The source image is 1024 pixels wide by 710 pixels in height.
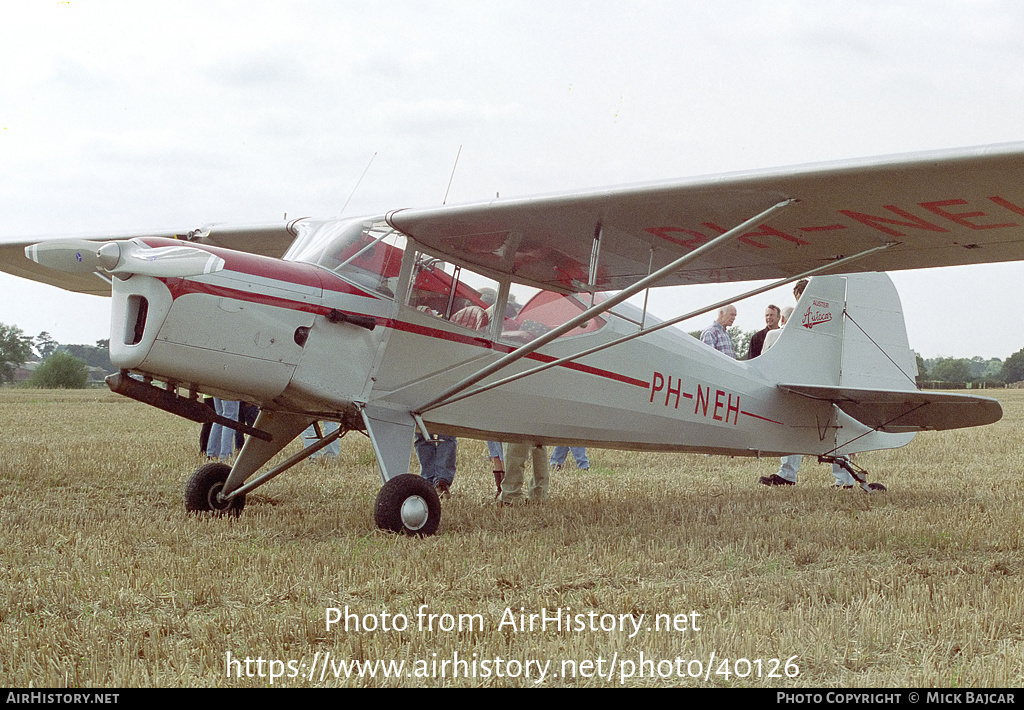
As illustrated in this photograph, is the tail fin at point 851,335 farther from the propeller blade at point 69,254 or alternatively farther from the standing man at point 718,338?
the propeller blade at point 69,254

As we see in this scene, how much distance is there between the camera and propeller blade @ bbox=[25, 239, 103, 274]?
500 centimetres

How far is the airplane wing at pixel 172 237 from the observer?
7727 millimetres

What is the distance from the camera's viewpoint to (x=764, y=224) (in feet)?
17.8

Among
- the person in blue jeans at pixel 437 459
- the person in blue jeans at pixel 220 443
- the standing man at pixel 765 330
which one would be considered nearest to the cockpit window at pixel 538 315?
the person in blue jeans at pixel 437 459

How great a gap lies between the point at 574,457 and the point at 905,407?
3888mm

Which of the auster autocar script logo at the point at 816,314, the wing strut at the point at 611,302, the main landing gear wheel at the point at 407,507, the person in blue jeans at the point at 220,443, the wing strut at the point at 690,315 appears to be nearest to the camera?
the wing strut at the point at 611,302

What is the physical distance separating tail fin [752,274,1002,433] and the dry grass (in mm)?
800

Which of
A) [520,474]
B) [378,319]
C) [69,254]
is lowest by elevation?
[520,474]

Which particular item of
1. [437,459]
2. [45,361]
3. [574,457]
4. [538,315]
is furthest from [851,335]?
[45,361]

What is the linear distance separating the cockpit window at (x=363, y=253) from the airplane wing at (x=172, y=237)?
1564mm

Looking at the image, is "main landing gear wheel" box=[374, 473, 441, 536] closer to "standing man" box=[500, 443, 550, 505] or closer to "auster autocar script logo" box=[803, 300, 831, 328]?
"standing man" box=[500, 443, 550, 505]

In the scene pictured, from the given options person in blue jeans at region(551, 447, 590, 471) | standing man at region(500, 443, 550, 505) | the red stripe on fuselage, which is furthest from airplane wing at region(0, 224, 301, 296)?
person in blue jeans at region(551, 447, 590, 471)

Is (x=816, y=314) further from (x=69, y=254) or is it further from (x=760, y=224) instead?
(x=69, y=254)

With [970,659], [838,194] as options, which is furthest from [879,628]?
[838,194]
